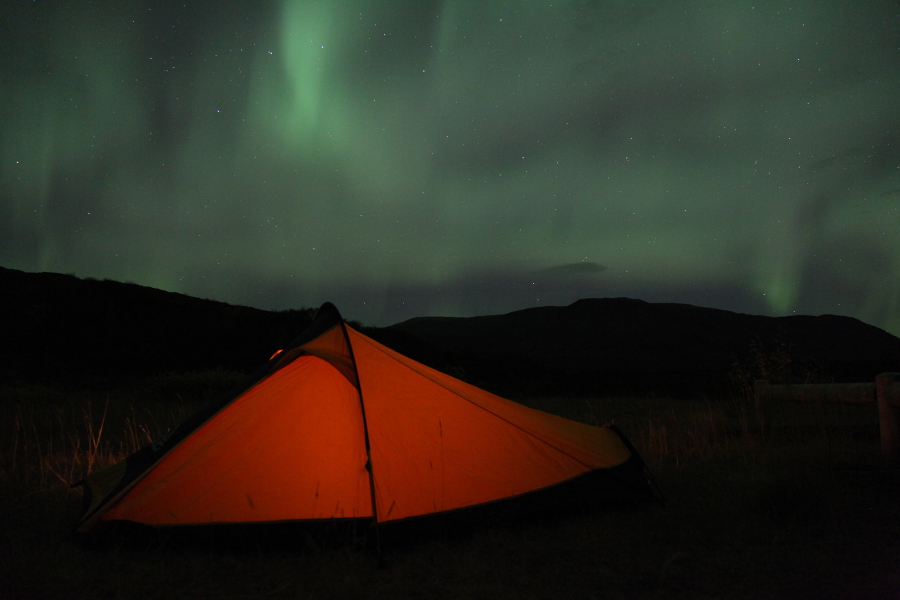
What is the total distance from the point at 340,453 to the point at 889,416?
5.01 metres

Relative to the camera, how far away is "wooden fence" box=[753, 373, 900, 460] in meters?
4.90

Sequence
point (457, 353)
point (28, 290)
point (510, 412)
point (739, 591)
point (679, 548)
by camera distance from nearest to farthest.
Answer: point (739, 591) → point (679, 548) → point (510, 412) → point (28, 290) → point (457, 353)

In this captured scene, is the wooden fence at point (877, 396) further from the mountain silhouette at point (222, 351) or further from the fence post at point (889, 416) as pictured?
the mountain silhouette at point (222, 351)

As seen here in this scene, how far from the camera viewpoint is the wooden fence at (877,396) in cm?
490

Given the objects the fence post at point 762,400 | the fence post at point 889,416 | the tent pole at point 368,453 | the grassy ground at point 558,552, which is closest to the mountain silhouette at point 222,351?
the fence post at point 762,400

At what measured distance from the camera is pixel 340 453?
3.63m

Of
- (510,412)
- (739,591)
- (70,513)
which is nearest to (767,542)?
(739,591)

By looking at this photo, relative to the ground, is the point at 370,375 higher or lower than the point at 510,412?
higher

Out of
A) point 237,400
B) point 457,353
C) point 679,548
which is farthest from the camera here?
point 457,353

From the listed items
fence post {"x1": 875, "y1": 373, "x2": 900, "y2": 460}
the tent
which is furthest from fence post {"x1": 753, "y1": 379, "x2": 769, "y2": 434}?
the tent

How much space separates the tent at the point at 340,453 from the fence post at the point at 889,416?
2592 millimetres

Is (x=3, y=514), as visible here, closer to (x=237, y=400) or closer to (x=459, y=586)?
(x=237, y=400)

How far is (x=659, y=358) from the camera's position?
138 ft

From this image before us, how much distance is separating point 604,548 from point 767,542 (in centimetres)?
104
